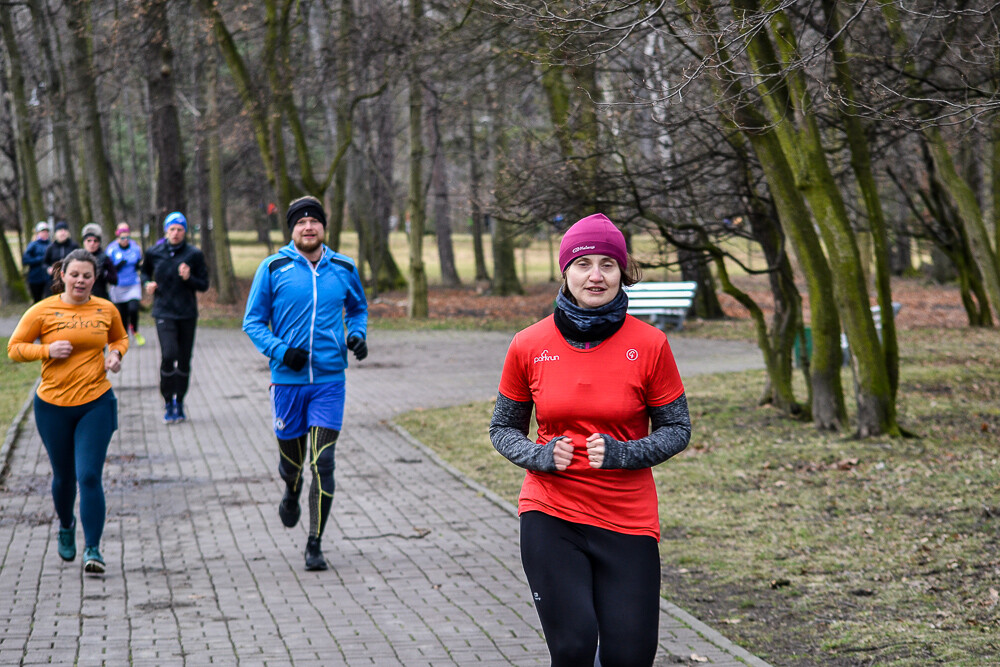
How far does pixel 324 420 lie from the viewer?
268 inches

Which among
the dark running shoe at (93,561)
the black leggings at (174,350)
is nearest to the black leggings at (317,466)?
the dark running shoe at (93,561)

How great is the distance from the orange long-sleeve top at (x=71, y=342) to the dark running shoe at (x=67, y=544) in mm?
822

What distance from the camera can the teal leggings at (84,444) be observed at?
663 centimetres

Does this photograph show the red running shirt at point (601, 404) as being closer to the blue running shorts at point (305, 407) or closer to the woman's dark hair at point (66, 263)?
the blue running shorts at point (305, 407)

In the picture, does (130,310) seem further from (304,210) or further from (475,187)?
(304,210)

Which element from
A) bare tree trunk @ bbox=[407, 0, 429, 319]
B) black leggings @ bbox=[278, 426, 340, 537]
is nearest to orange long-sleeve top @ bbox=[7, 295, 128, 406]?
black leggings @ bbox=[278, 426, 340, 537]

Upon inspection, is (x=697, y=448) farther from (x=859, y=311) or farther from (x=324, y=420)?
(x=324, y=420)

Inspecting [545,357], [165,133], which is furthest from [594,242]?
[165,133]

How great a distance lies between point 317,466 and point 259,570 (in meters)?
0.70

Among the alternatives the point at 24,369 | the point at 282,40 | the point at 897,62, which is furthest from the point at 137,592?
the point at 282,40

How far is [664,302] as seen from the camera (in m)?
24.1

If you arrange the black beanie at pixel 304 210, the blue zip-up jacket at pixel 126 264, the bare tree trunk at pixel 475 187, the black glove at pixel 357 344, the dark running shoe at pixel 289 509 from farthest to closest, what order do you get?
the blue zip-up jacket at pixel 126 264 < the bare tree trunk at pixel 475 187 < the dark running shoe at pixel 289 509 < the black glove at pixel 357 344 < the black beanie at pixel 304 210

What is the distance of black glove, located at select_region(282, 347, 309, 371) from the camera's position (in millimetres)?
6602

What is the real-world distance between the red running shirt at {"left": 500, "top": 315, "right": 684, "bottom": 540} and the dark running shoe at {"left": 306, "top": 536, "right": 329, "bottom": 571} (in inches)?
135
